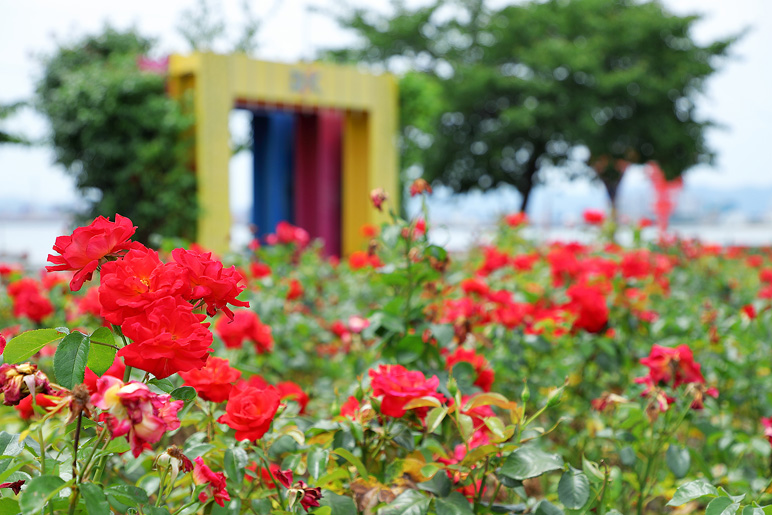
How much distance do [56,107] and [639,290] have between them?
7.10 metres

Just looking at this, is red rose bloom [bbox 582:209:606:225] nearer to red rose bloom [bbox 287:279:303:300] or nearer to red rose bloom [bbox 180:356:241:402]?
red rose bloom [bbox 287:279:303:300]

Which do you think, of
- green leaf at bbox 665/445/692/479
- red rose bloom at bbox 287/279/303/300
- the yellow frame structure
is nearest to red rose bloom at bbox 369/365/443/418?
green leaf at bbox 665/445/692/479

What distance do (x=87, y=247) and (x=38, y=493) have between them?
27 centimetres

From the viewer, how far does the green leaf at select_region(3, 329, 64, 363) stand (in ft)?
2.56

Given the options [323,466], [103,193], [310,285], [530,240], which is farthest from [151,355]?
[103,193]

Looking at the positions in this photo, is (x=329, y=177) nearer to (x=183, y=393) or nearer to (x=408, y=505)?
(x=408, y=505)

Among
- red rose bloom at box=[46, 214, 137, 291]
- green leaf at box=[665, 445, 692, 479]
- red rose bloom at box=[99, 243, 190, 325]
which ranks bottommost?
green leaf at box=[665, 445, 692, 479]

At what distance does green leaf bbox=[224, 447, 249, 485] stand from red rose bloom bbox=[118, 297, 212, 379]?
0.30 meters

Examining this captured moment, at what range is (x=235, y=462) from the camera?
1013mm

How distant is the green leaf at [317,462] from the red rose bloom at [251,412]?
0.12 meters

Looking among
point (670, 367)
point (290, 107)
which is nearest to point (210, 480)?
point (670, 367)

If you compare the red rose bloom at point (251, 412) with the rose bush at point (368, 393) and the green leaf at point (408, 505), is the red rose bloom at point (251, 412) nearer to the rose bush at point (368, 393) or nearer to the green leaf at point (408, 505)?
the rose bush at point (368, 393)

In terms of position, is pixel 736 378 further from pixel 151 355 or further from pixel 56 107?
pixel 56 107

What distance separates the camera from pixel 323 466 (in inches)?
42.3
